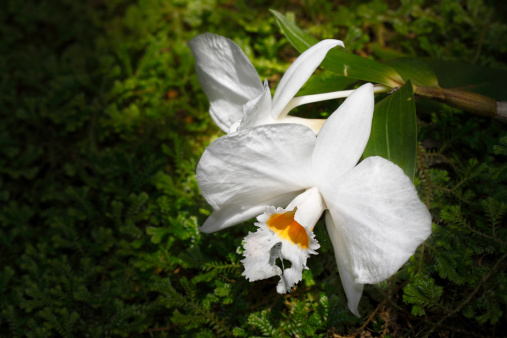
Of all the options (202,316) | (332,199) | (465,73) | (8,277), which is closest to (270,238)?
(332,199)

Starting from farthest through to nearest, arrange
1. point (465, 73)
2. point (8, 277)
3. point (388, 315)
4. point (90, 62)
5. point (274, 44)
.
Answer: point (90, 62) → point (274, 44) → point (8, 277) → point (465, 73) → point (388, 315)

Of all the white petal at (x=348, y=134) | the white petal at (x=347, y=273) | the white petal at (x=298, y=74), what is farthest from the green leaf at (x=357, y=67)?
the white petal at (x=347, y=273)

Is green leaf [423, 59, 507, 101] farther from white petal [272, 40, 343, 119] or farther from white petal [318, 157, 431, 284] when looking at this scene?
white petal [318, 157, 431, 284]

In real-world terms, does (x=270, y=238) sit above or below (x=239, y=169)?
below

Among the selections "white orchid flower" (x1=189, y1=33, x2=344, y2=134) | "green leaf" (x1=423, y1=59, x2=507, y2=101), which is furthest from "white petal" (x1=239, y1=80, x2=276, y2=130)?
"green leaf" (x1=423, y1=59, x2=507, y2=101)

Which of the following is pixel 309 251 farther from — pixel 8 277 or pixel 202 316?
pixel 8 277

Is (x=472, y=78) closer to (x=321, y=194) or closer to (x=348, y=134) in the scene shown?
(x=348, y=134)

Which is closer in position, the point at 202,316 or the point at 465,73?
the point at 202,316
